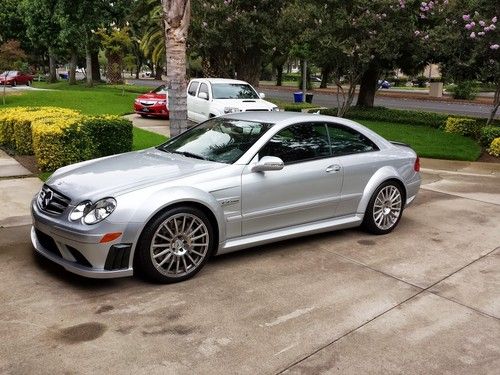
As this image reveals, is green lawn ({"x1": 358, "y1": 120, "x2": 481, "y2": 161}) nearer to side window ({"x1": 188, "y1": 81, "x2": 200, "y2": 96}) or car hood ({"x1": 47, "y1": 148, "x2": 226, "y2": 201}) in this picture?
side window ({"x1": 188, "y1": 81, "x2": 200, "y2": 96})

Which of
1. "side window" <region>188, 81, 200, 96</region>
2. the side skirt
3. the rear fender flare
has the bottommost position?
the side skirt

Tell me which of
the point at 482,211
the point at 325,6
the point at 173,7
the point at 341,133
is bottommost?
the point at 482,211

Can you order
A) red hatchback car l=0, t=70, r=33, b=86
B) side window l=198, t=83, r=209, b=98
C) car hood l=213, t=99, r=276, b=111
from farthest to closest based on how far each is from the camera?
red hatchback car l=0, t=70, r=33, b=86, side window l=198, t=83, r=209, b=98, car hood l=213, t=99, r=276, b=111

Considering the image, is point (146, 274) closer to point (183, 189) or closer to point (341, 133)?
point (183, 189)

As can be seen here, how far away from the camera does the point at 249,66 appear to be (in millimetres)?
22875

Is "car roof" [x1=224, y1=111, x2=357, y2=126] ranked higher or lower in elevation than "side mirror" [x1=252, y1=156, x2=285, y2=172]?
higher

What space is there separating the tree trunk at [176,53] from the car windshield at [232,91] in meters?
6.05

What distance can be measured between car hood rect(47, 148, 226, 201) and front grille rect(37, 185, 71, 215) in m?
0.05

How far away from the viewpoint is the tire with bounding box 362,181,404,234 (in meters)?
6.03

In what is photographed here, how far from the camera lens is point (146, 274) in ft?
14.6

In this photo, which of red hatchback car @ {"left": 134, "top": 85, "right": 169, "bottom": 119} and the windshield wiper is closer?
the windshield wiper

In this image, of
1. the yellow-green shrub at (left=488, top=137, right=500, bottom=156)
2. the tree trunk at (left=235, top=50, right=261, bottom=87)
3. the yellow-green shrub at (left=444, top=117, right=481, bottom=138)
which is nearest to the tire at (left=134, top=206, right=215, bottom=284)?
the yellow-green shrub at (left=488, top=137, right=500, bottom=156)

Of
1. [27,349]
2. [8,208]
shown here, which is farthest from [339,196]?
[8,208]

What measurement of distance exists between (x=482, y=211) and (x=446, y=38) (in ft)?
29.1
